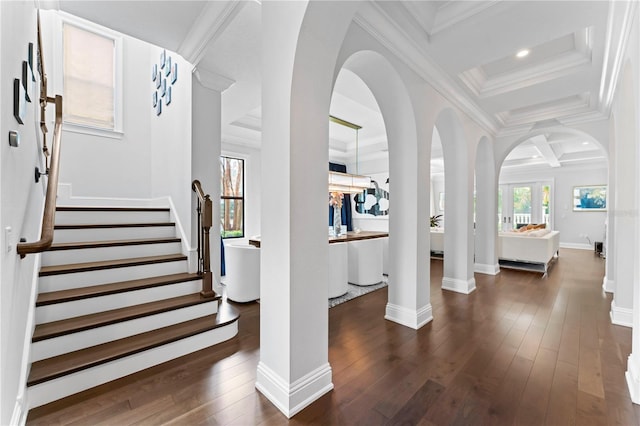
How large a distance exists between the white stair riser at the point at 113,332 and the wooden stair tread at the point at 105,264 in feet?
1.97

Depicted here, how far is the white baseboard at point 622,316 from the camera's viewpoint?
2.79m

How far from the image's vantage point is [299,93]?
1.59m

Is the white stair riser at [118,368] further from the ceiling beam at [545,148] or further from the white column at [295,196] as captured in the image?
the ceiling beam at [545,148]

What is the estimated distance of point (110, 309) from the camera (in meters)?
2.26

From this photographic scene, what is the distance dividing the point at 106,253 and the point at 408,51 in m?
3.46

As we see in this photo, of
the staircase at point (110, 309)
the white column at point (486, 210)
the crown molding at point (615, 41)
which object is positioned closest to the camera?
the staircase at point (110, 309)

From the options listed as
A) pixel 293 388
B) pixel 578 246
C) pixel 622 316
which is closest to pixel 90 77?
pixel 293 388

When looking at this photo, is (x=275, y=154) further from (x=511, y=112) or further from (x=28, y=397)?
(x=511, y=112)

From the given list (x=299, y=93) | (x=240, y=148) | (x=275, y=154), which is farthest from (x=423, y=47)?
(x=240, y=148)

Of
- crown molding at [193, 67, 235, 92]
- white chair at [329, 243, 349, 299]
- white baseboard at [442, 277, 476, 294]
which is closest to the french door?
white baseboard at [442, 277, 476, 294]

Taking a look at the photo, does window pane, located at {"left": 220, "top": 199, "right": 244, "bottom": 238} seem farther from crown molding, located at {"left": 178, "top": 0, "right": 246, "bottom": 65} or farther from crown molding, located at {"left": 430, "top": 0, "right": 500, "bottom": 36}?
crown molding, located at {"left": 430, "top": 0, "right": 500, "bottom": 36}

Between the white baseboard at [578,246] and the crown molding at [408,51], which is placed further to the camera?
the white baseboard at [578,246]

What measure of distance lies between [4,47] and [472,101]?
4.41 metres

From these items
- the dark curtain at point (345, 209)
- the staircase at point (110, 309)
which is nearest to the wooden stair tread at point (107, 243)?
the staircase at point (110, 309)
